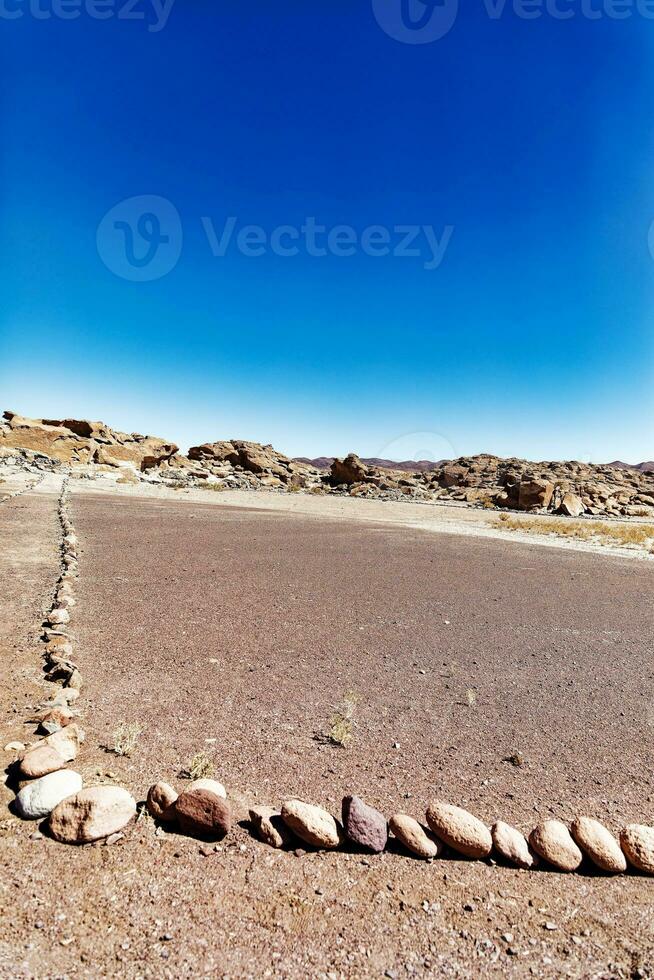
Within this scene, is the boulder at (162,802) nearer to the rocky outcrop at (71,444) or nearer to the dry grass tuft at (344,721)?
the dry grass tuft at (344,721)

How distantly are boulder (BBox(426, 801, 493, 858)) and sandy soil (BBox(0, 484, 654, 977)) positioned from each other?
77 millimetres

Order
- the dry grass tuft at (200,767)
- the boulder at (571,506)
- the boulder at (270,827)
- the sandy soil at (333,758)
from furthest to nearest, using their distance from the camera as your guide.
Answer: the boulder at (571,506) → the dry grass tuft at (200,767) → the boulder at (270,827) → the sandy soil at (333,758)

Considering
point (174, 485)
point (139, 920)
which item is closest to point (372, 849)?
point (139, 920)

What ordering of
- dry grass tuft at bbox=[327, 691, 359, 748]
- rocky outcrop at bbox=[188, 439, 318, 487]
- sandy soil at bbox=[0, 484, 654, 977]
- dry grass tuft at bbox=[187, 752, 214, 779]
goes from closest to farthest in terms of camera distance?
sandy soil at bbox=[0, 484, 654, 977]
dry grass tuft at bbox=[187, 752, 214, 779]
dry grass tuft at bbox=[327, 691, 359, 748]
rocky outcrop at bbox=[188, 439, 318, 487]

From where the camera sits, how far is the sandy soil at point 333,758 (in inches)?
77.5

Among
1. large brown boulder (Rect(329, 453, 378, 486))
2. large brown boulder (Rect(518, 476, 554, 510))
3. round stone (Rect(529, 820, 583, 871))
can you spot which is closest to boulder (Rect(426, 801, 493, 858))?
round stone (Rect(529, 820, 583, 871))

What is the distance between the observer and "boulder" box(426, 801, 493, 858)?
8.16ft

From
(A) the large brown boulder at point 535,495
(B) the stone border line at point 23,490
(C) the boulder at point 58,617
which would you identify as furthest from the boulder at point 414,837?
(A) the large brown boulder at point 535,495

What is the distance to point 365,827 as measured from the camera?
2.51m

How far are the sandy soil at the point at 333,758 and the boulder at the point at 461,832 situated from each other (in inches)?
3.0

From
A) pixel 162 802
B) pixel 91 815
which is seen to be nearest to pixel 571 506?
pixel 162 802

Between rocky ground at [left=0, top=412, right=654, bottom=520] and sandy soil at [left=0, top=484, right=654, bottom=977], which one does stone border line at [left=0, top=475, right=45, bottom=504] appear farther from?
sandy soil at [left=0, top=484, right=654, bottom=977]

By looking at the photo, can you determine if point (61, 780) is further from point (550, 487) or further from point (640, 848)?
point (550, 487)

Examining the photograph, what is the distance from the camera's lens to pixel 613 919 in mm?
2191
